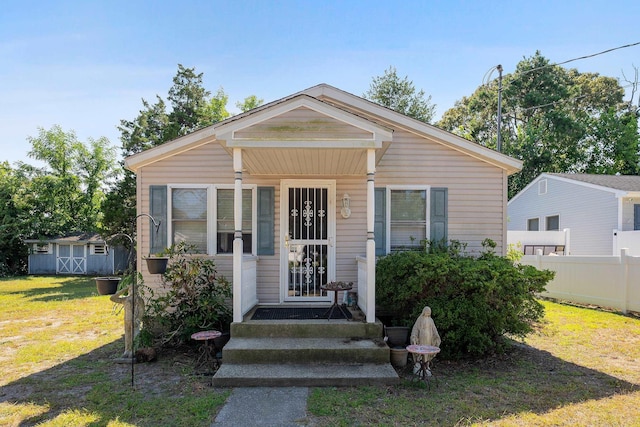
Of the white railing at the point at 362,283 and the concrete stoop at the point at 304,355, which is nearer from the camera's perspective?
the concrete stoop at the point at 304,355

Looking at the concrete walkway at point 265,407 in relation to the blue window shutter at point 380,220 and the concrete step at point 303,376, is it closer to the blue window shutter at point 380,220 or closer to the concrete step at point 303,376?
the concrete step at point 303,376

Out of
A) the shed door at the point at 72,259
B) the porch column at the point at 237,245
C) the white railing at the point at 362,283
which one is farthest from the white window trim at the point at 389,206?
the shed door at the point at 72,259

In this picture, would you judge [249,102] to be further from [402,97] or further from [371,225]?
[371,225]

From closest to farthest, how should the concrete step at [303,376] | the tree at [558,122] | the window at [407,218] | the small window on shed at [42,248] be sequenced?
the concrete step at [303,376] → the window at [407,218] → the small window on shed at [42,248] → the tree at [558,122]

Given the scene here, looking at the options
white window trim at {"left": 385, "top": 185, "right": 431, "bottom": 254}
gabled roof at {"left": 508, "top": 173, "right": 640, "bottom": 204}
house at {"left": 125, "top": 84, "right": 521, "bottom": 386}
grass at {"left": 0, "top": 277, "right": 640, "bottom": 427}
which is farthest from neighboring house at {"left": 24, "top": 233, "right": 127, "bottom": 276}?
gabled roof at {"left": 508, "top": 173, "right": 640, "bottom": 204}

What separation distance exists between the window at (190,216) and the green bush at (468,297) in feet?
11.5

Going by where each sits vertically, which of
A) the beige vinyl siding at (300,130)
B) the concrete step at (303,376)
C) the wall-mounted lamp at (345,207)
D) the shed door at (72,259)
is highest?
the beige vinyl siding at (300,130)

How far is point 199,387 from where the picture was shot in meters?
4.45

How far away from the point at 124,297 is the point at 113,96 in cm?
884

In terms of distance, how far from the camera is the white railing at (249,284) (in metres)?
5.71

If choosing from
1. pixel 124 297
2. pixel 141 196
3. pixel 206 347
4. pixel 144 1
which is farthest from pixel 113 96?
pixel 206 347

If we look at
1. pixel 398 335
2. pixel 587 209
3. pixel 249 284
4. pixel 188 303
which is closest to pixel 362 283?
pixel 398 335

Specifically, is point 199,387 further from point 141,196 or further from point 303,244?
point 141,196

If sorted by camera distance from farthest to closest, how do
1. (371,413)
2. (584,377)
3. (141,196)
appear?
(141,196), (584,377), (371,413)
